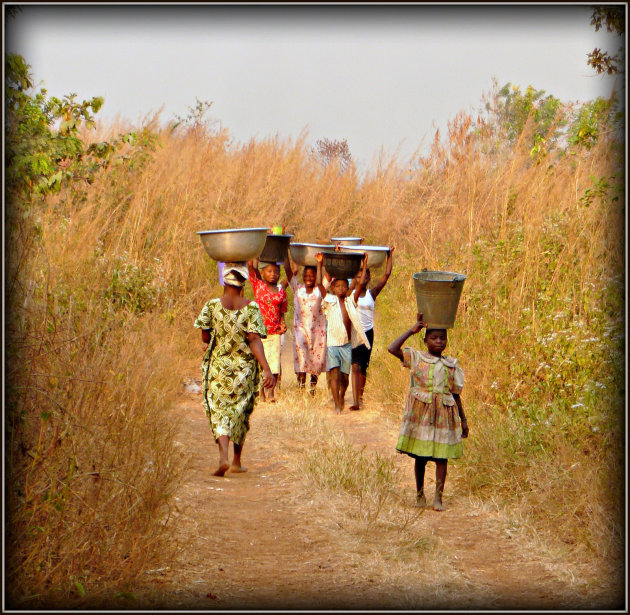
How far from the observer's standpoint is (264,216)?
16625 millimetres

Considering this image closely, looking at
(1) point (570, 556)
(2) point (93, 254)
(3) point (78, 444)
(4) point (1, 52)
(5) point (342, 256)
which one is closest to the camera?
(4) point (1, 52)

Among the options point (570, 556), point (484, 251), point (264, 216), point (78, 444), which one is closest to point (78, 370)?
point (78, 444)

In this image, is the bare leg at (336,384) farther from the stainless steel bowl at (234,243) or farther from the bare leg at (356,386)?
the stainless steel bowl at (234,243)

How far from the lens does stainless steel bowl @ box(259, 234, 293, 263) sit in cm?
1013

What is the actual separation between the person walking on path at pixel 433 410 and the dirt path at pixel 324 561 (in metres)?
0.41

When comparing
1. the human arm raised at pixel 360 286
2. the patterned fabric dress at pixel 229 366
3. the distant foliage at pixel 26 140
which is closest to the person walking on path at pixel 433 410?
the patterned fabric dress at pixel 229 366

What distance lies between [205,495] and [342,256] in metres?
3.41

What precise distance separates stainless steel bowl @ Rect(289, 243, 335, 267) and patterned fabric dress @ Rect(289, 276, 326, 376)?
59cm

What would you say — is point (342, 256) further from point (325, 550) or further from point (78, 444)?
point (78, 444)

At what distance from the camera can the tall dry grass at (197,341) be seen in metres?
4.40

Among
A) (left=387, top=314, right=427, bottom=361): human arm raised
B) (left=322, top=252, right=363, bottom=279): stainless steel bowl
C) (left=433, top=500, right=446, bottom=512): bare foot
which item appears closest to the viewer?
(left=387, top=314, right=427, bottom=361): human arm raised

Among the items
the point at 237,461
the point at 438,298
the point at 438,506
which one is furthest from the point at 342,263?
the point at 438,506

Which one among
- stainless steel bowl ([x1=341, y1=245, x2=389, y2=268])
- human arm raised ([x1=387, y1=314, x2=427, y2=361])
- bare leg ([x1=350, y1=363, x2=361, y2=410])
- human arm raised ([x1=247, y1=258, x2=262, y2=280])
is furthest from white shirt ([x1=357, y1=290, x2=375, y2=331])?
human arm raised ([x1=387, y1=314, x2=427, y2=361])

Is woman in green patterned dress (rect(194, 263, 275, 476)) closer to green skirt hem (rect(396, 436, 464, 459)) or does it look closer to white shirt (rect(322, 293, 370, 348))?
green skirt hem (rect(396, 436, 464, 459))
